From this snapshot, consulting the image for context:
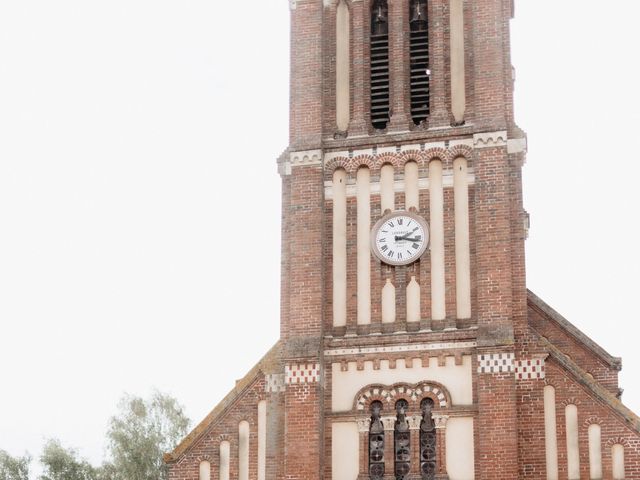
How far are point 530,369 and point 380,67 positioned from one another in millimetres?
9195

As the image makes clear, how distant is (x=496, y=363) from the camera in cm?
2939

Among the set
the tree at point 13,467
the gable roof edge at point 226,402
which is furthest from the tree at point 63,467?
the gable roof edge at point 226,402

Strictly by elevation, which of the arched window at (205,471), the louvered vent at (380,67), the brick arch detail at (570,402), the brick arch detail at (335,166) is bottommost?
the arched window at (205,471)

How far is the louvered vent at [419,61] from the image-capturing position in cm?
3262

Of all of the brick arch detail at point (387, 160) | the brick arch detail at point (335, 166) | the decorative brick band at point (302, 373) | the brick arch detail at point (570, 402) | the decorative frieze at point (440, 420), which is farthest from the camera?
the brick arch detail at point (335, 166)

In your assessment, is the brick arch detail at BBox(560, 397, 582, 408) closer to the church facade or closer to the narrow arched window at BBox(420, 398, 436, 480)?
the church facade

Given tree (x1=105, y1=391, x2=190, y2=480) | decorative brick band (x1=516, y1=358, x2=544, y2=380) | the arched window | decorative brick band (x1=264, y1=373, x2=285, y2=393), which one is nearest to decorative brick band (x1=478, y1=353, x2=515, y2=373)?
decorative brick band (x1=516, y1=358, x2=544, y2=380)

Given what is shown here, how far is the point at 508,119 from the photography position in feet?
103

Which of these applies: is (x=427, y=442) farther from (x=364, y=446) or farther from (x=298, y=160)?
(x=298, y=160)

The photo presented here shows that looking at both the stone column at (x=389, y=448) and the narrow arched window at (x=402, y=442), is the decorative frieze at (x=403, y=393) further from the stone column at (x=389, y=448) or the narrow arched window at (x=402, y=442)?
the stone column at (x=389, y=448)

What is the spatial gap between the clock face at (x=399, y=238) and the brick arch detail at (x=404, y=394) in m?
3.20

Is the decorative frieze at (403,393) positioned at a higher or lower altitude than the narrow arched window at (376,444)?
higher

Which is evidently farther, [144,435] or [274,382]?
[144,435]

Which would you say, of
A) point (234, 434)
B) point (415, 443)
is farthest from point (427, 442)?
point (234, 434)
